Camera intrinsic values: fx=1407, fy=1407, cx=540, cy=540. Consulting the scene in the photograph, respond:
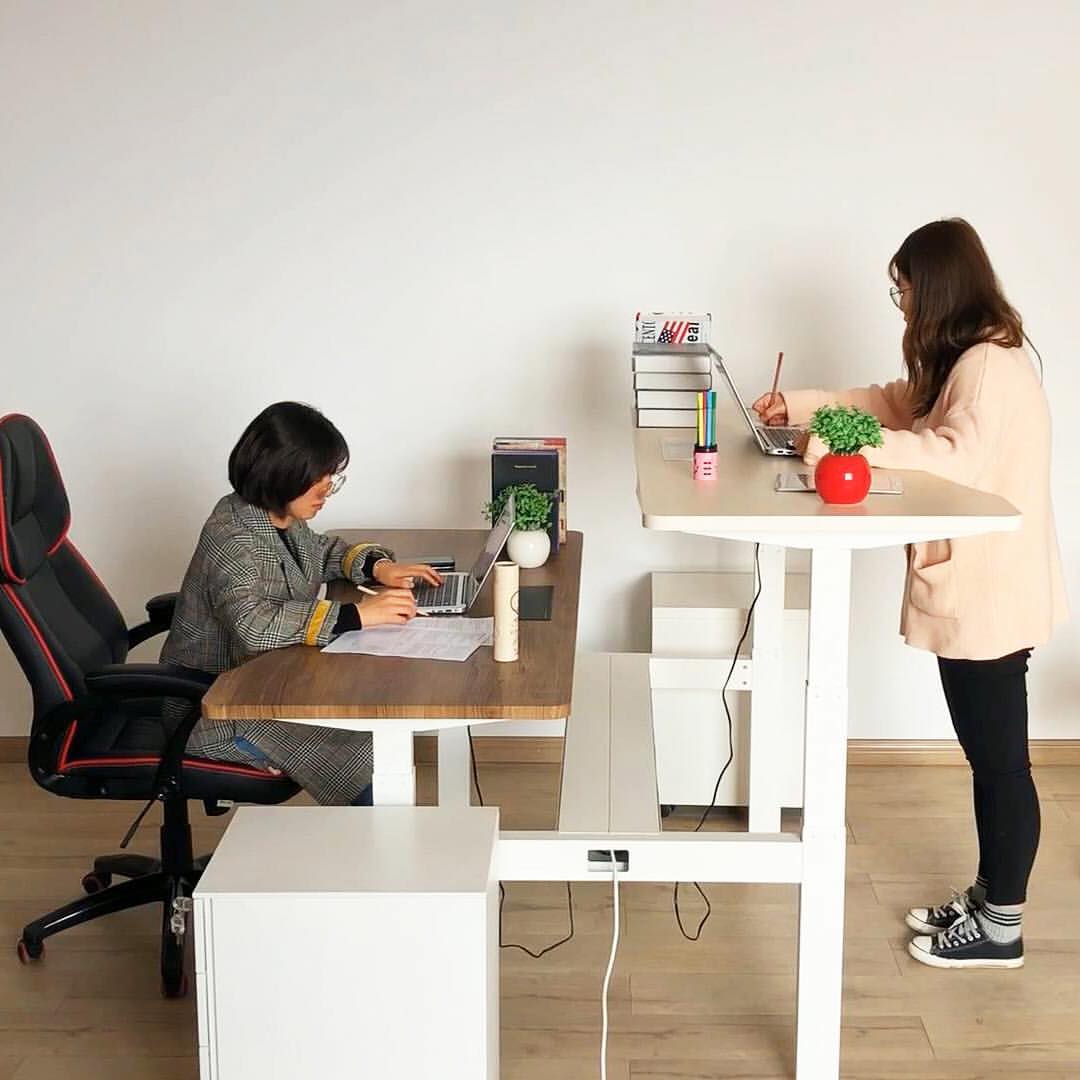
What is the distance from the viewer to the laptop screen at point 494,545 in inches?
111

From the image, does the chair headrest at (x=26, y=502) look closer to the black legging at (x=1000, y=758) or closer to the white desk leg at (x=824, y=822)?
the white desk leg at (x=824, y=822)

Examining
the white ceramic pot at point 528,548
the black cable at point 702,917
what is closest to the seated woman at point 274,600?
the white ceramic pot at point 528,548

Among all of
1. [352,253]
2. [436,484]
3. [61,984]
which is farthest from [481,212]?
[61,984]

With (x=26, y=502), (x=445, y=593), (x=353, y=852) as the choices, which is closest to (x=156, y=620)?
(x=26, y=502)

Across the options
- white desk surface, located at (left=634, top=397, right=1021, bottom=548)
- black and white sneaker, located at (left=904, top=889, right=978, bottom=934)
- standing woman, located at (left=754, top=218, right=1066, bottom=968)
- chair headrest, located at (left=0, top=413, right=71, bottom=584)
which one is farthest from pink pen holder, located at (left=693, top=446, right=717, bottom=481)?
chair headrest, located at (left=0, top=413, right=71, bottom=584)

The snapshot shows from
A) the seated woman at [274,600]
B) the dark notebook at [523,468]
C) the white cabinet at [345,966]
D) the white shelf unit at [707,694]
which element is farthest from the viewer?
the white shelf unit at [707,694]

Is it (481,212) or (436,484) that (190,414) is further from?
(481,212)

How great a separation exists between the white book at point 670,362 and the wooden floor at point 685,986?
3.94 feet

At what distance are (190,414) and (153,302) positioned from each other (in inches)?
12.4

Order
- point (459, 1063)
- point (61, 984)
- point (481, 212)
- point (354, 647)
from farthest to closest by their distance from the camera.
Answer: point (481, 212) → point (61, 984) → point (354, 647) → point (459, 1063)

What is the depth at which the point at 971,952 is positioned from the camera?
2.90 m

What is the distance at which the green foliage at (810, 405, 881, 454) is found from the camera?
2.29 m

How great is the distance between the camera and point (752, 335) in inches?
149

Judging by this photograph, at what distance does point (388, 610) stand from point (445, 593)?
0.72ft
